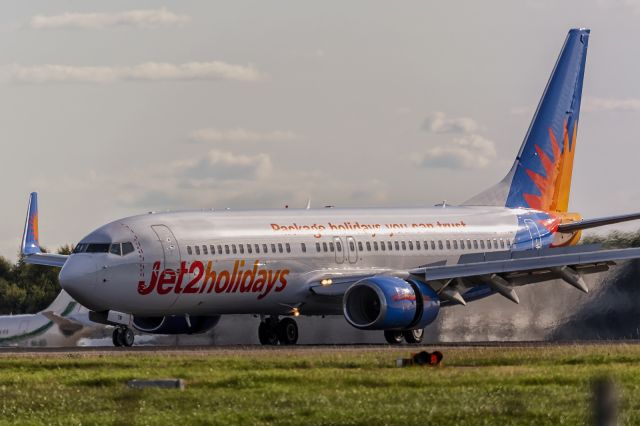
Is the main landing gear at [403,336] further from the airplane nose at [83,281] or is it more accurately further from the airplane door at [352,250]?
the airplane nose at [83,281]

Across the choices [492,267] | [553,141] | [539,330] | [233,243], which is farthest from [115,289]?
[553,141]

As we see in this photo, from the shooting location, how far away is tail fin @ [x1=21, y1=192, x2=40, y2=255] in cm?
6078

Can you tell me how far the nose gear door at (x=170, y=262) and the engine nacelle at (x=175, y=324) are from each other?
352 cm

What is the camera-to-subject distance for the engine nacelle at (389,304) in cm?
4541

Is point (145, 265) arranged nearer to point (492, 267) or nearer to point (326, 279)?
point (326, 279)

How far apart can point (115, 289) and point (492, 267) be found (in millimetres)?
11094

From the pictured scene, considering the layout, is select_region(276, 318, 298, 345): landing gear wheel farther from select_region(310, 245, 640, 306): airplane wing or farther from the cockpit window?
the cockpit window

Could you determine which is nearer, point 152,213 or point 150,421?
point 150,421

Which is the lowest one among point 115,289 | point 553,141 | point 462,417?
point 462,417

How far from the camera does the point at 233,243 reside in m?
46.8

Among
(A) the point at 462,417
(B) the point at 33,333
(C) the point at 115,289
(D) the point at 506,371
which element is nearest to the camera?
(A) the point at 462,417

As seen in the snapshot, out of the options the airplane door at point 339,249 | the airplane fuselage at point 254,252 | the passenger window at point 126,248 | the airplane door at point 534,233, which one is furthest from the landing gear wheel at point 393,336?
the airplane door at point 534,233

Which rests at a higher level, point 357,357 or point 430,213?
point 430,213

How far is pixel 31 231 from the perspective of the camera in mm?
63594
